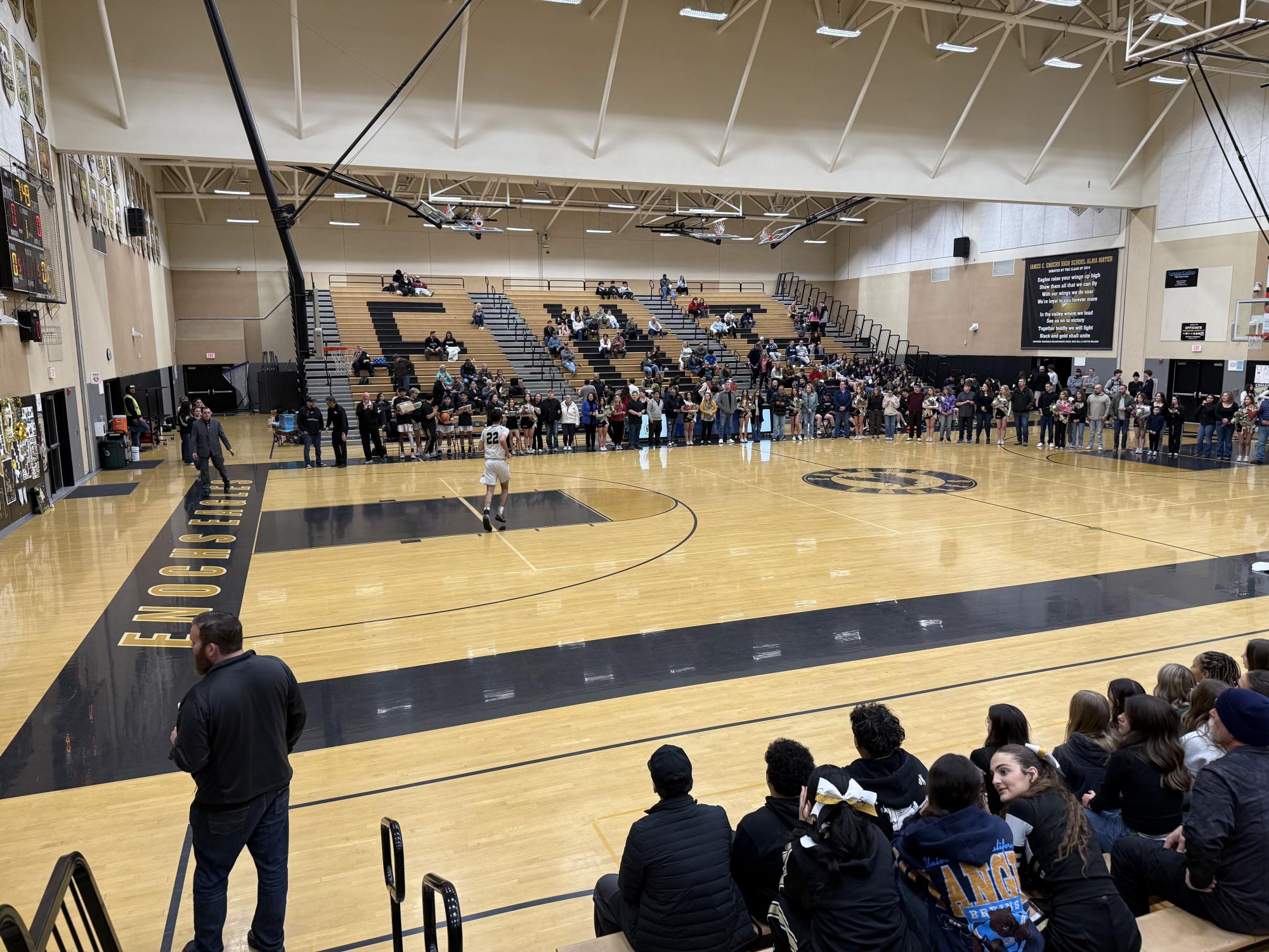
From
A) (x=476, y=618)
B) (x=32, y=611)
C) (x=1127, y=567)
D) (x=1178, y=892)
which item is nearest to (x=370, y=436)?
(x=32, y=611)

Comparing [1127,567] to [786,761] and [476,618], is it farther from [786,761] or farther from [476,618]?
[786,761]

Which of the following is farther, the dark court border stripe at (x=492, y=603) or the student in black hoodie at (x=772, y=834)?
the dark court border stripe at (x=492, y=603)

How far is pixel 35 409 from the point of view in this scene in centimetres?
1377

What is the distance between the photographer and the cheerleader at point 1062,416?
20.0 meters

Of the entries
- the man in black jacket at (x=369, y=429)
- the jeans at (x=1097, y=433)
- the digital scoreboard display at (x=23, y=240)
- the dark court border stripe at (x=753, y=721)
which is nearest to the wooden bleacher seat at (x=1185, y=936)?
the dark court border stripe at (x=753, y=721)

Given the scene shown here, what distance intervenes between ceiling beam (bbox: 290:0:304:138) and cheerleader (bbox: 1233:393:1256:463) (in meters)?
20.7

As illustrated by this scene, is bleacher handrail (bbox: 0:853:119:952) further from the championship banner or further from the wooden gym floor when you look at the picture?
the championship banner

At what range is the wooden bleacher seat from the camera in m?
3.04

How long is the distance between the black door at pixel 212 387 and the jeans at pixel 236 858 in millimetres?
34539

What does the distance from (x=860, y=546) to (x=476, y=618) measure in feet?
17.1

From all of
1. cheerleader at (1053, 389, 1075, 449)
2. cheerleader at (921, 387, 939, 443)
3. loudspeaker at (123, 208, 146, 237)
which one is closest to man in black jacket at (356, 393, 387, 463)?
loudspeaker at (123, 208, 146, 237)

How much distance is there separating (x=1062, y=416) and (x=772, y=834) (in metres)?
19.6

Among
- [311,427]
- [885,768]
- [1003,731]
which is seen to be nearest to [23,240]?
[311,427]

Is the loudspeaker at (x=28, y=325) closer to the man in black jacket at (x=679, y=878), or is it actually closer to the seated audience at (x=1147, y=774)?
the man in black jacket at (x=679, y=878)
